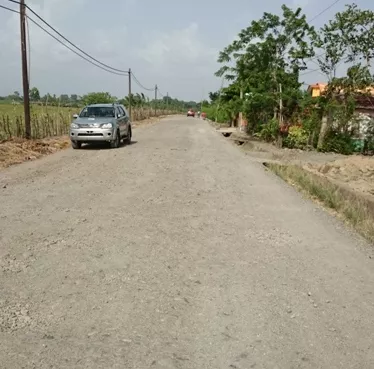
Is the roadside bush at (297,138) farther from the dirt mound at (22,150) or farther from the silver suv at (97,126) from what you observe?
the dirt mound at (22,150)

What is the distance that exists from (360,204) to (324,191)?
3.08 ft

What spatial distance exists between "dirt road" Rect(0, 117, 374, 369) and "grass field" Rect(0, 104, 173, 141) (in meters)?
10.9

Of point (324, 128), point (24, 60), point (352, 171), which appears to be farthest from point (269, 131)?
point (24, 60)

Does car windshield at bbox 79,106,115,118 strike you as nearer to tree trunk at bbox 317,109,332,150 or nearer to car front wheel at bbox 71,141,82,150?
car front wheel at bbox 71,141,82,150

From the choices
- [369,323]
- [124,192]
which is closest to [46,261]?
[369,323]

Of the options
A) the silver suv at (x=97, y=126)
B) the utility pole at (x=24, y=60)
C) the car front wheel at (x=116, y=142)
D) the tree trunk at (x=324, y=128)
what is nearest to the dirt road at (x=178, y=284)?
the silver suv at (x=97, y=126)

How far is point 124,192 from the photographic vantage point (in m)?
9.27

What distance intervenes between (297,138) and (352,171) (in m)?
8.50

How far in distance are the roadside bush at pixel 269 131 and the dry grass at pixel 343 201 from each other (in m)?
11.2

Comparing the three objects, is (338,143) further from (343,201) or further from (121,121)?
(343,201)

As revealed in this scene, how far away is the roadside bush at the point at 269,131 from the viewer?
→ 25391 mm

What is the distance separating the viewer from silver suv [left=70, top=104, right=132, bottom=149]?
17609 mm

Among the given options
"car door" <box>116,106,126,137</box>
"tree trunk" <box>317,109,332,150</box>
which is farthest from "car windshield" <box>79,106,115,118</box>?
"tree trunk" <box>317,109,332,150</box>

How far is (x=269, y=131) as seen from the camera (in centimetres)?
2608
